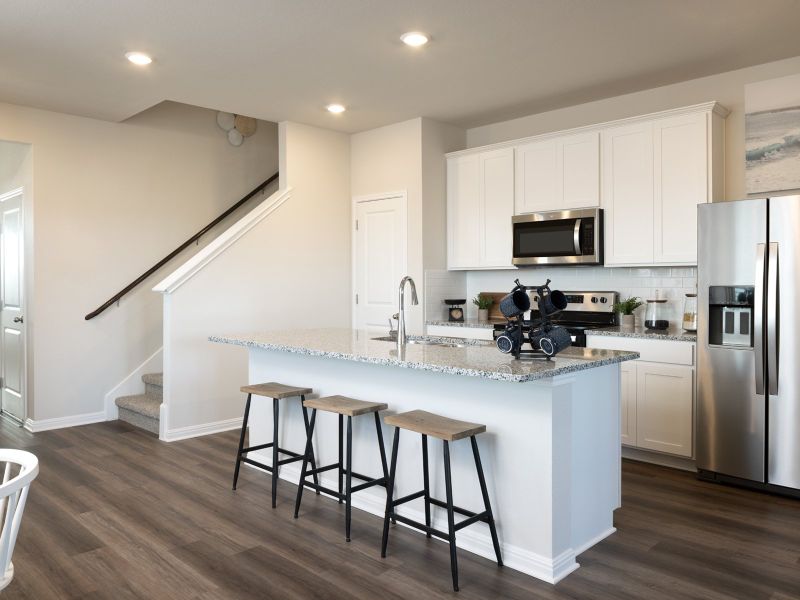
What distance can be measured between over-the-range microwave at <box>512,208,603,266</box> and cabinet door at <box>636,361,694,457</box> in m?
0.97

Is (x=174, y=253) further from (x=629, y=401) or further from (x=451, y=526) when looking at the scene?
(x=451, y=526)

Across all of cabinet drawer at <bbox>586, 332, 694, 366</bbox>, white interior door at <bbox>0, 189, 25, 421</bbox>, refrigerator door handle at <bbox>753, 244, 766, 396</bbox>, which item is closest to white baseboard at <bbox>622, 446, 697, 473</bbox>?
cabinet drawer at <bbox>586, 332, 694, 366</bbox>

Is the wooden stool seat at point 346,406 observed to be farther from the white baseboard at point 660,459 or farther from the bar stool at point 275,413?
the white baseboard at point 660,459

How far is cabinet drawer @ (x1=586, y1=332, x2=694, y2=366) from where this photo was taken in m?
4.00

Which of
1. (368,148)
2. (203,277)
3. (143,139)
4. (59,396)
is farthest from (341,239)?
(59,396)

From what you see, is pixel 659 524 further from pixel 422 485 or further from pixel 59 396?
pixel 59 396

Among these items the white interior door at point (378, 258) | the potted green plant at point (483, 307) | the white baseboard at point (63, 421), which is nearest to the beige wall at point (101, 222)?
the white baseboard at point (63, 421)

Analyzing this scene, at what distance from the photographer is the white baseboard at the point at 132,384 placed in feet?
18.3

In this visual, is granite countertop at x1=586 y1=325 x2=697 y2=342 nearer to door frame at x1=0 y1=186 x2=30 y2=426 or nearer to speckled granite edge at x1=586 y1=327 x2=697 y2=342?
speckled granite edge at x1=586 y1=327 x2=697 y2=342

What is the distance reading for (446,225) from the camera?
5.71 m

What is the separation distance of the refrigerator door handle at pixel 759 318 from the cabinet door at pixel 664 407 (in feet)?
1.43

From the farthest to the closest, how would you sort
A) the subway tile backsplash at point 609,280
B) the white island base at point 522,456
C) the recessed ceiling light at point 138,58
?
1. the subway tile backsplash at point 609,280
2. the recessed ceiling light at point 138,58
3. the white island base at point 522,456

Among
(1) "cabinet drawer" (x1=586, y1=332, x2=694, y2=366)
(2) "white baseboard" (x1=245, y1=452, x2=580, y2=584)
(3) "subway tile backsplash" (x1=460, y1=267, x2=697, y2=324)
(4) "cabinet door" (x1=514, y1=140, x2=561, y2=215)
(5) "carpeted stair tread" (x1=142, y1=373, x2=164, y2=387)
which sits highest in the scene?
(4) "cabinet door" (x1=514, y1=140, x2=561, y2=215)

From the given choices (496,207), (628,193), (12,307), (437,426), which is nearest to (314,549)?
(437,426)
